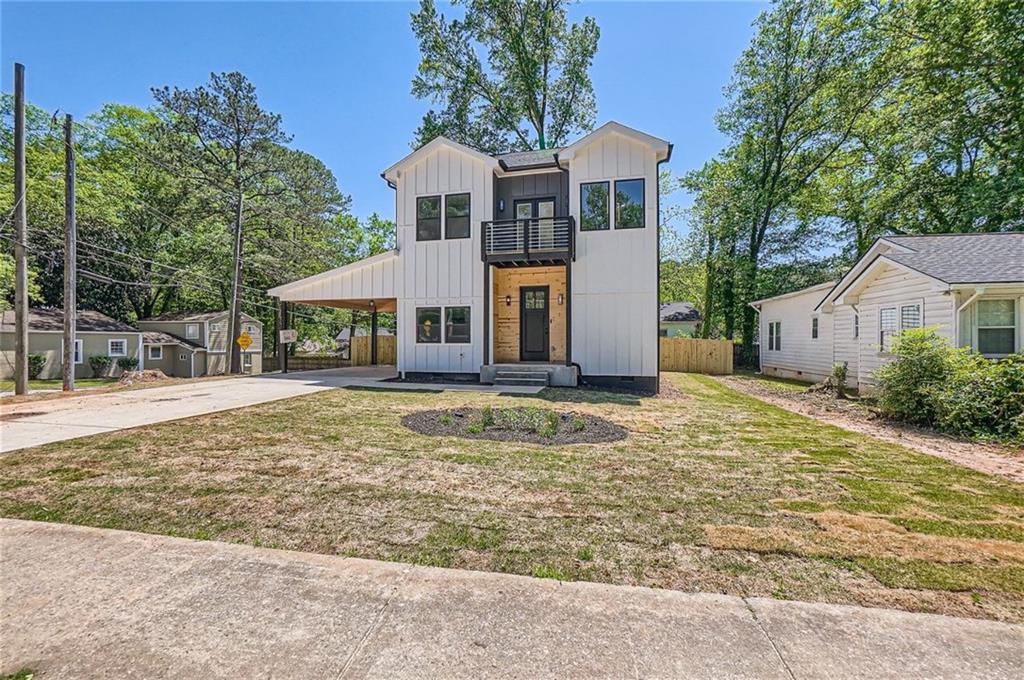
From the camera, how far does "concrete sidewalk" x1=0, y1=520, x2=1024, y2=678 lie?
1.90 meters

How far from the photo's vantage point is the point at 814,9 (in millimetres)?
20406

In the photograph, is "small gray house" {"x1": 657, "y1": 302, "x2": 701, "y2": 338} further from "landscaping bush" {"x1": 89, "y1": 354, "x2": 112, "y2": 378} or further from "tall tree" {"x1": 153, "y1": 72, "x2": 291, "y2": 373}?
"landscaping bush" {"x1": 89, "y1": 354, "x2": 112, "y2": 378}

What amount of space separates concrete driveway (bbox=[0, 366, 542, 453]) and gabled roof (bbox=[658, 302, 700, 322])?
2396 cm

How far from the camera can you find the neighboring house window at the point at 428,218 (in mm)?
13438

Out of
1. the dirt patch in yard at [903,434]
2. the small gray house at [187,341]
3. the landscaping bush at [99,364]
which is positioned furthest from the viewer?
the small gray house at [187,341]

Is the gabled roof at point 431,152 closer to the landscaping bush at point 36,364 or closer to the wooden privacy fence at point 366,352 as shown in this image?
the wooden privacy fence at point 366,352

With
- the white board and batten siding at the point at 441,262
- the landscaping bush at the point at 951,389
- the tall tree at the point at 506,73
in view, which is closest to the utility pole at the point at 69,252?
the white board and batten siding at the point at 441,262

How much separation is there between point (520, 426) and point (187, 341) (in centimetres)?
2874

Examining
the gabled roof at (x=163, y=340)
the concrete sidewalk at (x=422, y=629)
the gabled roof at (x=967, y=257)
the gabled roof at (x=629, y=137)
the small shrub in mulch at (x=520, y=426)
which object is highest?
the gabled roof at (x=629, y=137)

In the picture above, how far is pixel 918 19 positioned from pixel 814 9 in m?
6.06

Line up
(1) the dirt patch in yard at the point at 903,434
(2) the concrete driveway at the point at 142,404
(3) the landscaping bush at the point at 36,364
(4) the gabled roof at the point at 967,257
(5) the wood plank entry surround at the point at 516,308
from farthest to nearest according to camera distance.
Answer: (3) the landscaping bush at the point at 36,364
(5) the wood plank entry surround at the point at 516,308
(4) the gabled roof at the point at 967,257
(2) the concrete driveway at the point at 142,404
(1) the dirt patch in yard at the point at 903,434

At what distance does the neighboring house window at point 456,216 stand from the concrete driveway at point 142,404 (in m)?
4.60

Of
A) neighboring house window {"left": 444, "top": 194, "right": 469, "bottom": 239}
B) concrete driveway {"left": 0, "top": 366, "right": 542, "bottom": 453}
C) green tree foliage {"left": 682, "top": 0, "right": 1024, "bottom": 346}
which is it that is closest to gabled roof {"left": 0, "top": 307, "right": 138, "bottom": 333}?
concrete driveway {"left": 0, "top": 366, "right": 542, "bottom": 453}

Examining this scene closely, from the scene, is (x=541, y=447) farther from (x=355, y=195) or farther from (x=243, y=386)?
(x=355, y=195)
